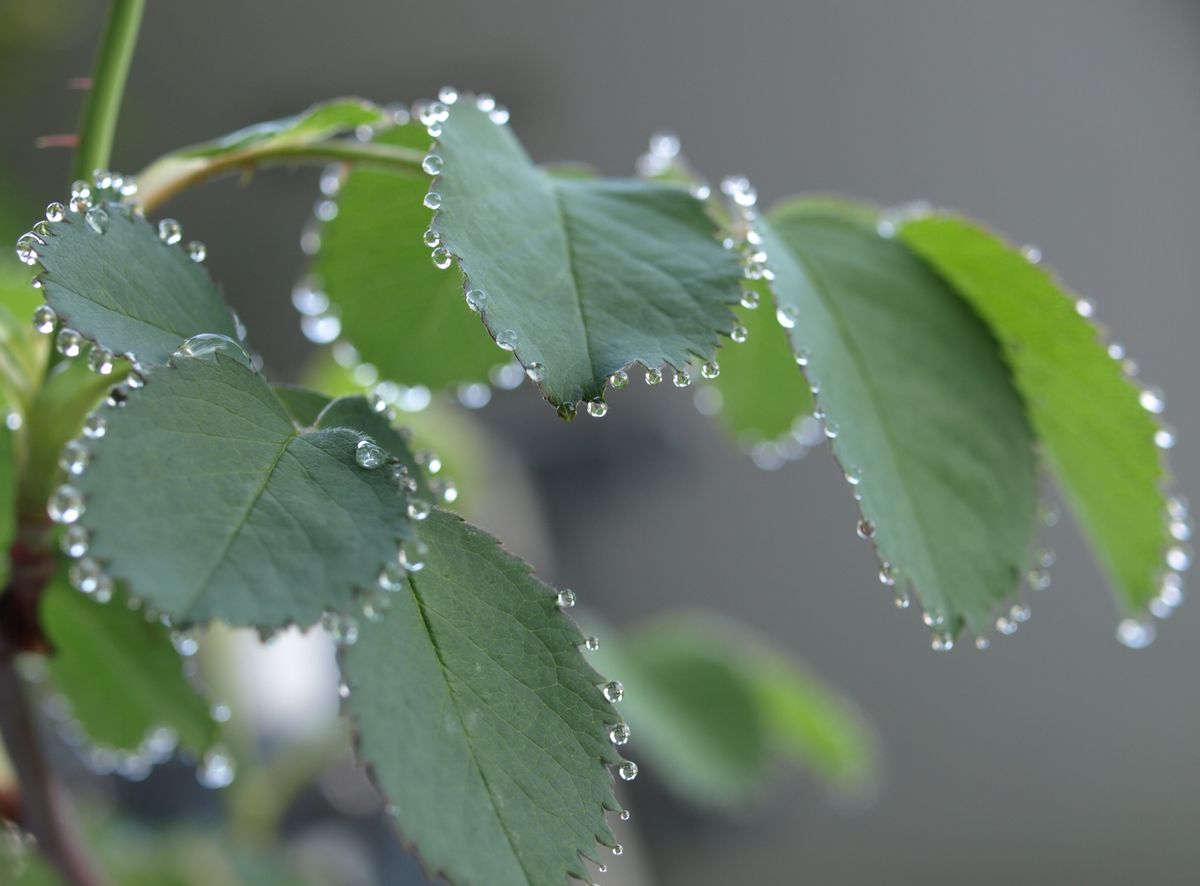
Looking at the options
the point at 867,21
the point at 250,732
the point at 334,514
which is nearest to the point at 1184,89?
the point at 867,21

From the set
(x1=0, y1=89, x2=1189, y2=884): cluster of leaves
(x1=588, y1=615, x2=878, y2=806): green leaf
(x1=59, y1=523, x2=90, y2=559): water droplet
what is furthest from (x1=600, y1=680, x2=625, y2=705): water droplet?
(x1=588, y1=615, x2=878, y2=806): green leaf

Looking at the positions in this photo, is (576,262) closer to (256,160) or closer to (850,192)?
(256,160)

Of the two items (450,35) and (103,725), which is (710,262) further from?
(450,35)

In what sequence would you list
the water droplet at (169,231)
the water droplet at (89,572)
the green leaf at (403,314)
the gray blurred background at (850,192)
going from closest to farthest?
the water droplet at (89,572), the water droplet at (169,231), the green leaf at (403,314), the gray blurred background at (850,192)

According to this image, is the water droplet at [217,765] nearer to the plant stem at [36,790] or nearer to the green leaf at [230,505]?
the plant stem at [36,790]

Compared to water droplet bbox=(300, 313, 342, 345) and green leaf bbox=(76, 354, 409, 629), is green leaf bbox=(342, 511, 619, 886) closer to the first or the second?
green leaf bbox=(76, 354, 409, 629)

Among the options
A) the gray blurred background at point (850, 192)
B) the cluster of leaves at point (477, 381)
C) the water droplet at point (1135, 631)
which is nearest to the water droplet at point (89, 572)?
the cluster of leaves at point (477, 381)

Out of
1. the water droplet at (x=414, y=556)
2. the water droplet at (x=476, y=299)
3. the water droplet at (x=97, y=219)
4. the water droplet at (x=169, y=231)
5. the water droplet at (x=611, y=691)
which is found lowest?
the water droplet at (x=611, y=691)
